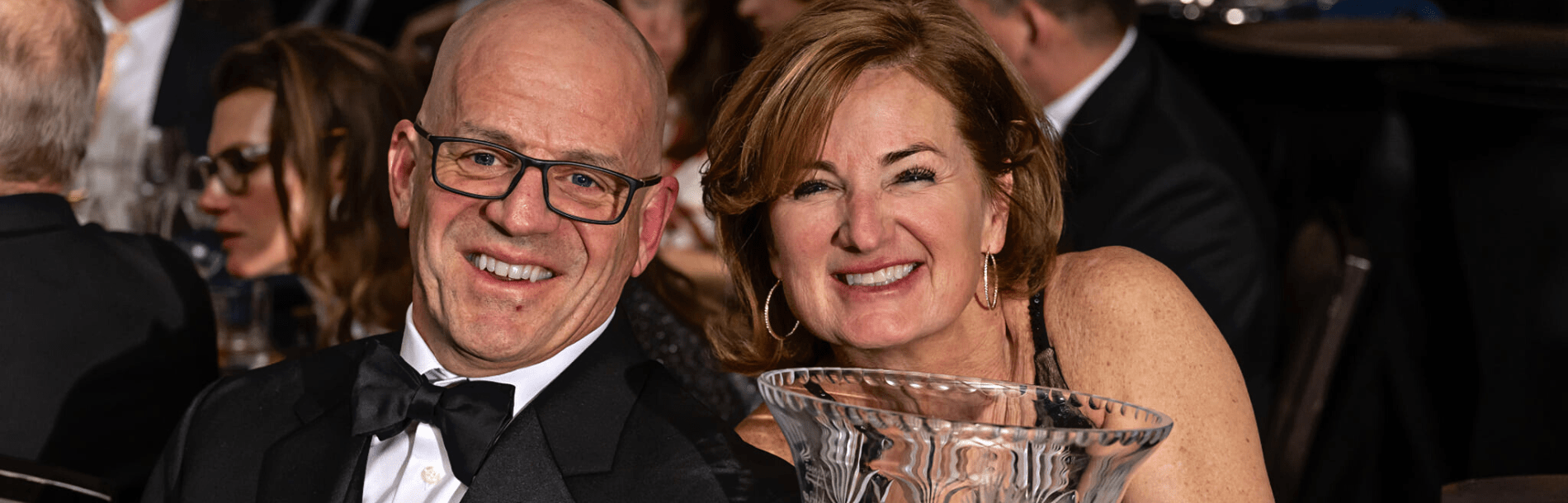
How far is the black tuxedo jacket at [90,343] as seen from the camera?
104 inches

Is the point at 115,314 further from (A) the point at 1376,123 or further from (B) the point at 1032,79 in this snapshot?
(A) the point at 1376,123

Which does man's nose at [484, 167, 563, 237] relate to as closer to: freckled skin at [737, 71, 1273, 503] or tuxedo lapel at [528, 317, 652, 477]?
tuxedo lapel at [528, 317, 652, 477]

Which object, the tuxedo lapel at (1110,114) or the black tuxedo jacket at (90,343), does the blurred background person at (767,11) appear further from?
the black tuxedo jacket at (90,343)

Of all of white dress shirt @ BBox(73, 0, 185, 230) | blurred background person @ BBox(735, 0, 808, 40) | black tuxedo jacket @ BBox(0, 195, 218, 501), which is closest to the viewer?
black tuxedo jacket @ BBox(0, 195, 218, 501)

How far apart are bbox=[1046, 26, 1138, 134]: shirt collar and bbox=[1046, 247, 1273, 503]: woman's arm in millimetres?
1394

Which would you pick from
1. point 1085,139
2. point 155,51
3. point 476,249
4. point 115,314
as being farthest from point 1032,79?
point 155,51

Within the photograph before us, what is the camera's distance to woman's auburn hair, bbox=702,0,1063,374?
6.53 ft

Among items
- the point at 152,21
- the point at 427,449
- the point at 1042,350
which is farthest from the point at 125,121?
the point at 1042,350

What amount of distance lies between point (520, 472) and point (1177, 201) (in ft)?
6.46

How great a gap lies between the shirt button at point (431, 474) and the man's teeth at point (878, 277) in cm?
69

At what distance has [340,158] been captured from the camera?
Answer: 3727 mm

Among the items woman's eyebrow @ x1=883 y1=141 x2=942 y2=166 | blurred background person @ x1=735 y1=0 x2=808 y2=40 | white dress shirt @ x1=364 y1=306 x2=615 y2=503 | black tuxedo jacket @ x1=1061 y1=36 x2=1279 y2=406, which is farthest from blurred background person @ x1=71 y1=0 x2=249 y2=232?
woman's eyebrow @ x1=883 y1=141 x2=942 y2=166

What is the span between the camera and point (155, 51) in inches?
201

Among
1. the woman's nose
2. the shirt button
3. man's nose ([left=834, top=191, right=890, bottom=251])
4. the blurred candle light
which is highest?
the blurred candle light
